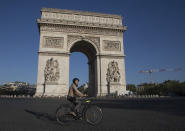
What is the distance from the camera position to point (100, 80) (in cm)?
2414

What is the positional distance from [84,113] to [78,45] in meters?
23.7

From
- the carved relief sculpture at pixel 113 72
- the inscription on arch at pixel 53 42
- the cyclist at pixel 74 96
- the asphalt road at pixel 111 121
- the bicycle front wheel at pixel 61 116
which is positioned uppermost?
the inscription on arch at pixel 53 42

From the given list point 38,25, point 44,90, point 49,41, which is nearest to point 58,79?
point 44,90

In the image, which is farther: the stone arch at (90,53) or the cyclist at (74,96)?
the stone arch at (90,53)

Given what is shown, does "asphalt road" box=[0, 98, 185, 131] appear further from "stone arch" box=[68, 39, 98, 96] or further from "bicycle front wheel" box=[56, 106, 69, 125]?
"stone arch" box=[68, 39, 98, 96]

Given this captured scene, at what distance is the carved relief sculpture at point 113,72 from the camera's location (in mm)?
24109

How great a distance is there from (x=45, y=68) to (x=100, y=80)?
8.24 meters

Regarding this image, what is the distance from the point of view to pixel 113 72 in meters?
24.4

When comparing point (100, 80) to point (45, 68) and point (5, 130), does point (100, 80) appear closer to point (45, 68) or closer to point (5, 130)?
point (45, 68)

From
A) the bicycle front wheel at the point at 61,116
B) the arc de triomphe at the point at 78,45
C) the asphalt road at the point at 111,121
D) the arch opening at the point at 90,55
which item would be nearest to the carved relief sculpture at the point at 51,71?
the arc de triomphe at the point at 78,45

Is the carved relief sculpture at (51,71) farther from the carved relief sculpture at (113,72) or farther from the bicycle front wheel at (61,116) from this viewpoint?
the bicycle front wheel at (61,116)

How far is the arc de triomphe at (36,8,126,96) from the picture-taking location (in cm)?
2252

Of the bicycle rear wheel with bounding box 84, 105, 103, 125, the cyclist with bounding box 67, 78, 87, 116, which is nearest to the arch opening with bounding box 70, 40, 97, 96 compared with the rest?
the cyclist with bounding box 67, 78, 87, 116

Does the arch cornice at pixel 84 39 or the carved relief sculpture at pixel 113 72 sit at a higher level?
the arch cornice at pixel 84 39
